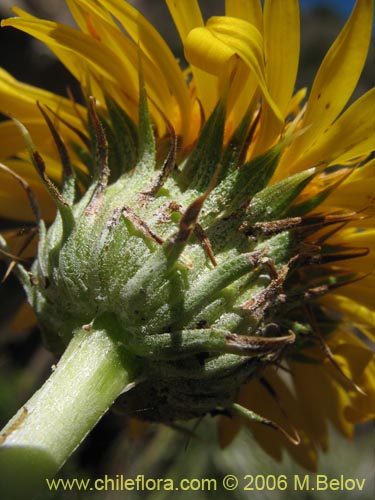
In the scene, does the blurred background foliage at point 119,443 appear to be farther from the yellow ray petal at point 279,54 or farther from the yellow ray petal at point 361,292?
the yellow ray petal at point 279,54

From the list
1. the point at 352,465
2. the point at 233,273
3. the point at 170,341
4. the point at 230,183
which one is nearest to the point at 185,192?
the point at 230,183

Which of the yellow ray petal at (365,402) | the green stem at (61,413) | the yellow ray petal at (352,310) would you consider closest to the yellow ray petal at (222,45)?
the green stem at (61,413)

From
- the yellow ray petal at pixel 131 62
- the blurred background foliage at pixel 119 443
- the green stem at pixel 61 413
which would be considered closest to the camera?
the green stem at pixel 61 413

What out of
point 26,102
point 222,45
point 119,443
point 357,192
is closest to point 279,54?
point 222,45

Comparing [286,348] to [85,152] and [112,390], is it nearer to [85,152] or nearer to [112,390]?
[112,390]

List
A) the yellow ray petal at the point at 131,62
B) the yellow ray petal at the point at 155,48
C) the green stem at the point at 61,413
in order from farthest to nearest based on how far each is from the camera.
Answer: the yellow ray petal at the point at 131,62
the yellow ray petal at the point at 155,48
the green stem at the point at 61,413

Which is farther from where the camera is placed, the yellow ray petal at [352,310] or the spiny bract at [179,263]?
the yellow ray petal at [352,310]
